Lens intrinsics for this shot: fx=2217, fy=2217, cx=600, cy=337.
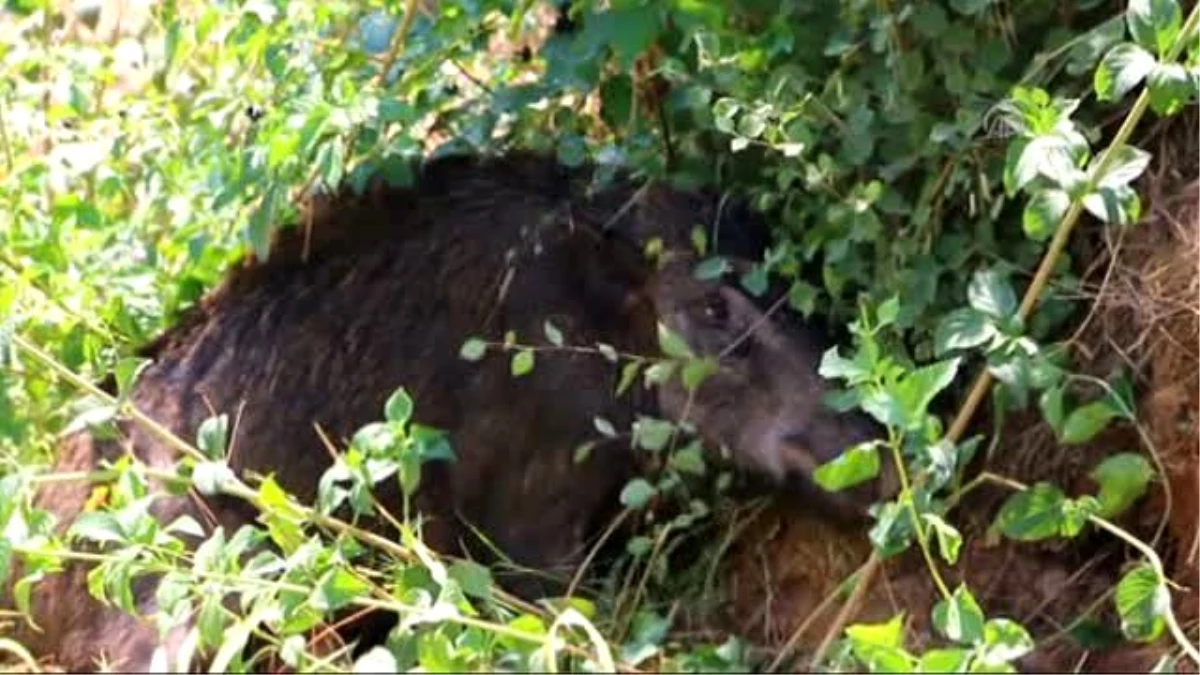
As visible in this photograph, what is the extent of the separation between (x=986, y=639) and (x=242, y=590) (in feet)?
3.22

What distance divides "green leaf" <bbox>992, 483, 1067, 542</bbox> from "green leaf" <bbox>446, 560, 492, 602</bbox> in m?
0.73

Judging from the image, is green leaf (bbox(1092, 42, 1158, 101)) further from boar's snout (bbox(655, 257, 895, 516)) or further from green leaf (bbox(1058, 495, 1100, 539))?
boar's snout (bbox(655, 257, 895, 516))

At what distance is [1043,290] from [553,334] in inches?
37.9

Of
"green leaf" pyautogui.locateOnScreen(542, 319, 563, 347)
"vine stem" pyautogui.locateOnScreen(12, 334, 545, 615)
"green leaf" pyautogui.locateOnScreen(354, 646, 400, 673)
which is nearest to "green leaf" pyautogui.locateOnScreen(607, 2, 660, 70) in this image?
"green leaf" pyautogui.locateOnScreen(542, 319, 563, 347)

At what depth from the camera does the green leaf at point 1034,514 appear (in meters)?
3.04

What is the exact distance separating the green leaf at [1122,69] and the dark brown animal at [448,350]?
132cm

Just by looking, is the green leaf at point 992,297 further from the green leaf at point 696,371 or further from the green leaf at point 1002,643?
the green leaf at point 696,371

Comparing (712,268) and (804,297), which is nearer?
(804,297)

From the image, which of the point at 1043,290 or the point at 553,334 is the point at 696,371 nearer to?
the point at 553,334

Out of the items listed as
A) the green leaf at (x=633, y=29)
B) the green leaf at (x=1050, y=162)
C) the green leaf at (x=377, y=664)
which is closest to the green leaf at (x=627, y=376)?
the green leaf at (x=633, y=29)

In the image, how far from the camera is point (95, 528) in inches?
115

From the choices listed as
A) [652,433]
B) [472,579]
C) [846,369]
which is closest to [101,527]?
[472,579]

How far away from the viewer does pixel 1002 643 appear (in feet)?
8.24

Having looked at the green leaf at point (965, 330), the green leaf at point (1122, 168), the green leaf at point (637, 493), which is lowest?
the green leaf at point (637, 493)
